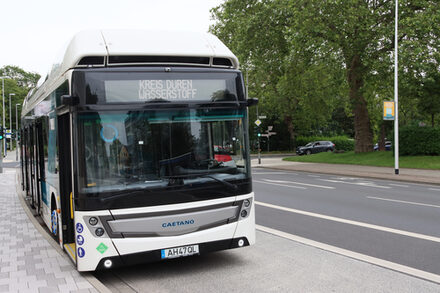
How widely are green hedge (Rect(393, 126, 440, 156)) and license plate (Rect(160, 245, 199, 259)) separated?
2450cm

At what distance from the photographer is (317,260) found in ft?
20.4

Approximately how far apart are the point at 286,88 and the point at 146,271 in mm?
30197

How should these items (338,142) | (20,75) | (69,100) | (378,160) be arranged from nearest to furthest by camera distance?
1. (69,100)
2. (378,160)
3. (338,142)
4. (20,75)

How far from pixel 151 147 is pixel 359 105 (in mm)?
26715

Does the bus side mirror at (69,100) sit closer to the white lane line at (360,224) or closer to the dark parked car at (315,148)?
the white lane line at (360,224)

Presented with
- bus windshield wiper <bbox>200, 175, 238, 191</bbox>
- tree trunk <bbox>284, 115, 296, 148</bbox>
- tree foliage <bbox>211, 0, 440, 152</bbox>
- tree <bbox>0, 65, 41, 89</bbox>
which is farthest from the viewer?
tree <bbox>0, 65, 41, 89</bbox>

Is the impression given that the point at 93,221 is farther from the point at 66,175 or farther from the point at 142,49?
the point at 142,49

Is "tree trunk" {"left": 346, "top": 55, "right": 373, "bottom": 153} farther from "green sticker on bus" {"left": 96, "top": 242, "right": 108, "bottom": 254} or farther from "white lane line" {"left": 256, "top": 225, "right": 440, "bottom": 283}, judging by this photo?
"green sticker on bus" {"left": 96, "top": 242, "right": 108, "bottom": 254}

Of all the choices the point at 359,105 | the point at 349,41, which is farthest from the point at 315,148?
the point at 349,41

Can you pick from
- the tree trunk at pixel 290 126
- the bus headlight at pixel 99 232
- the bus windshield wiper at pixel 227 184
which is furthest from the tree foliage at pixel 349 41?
the tree trunk at pixel 290 126

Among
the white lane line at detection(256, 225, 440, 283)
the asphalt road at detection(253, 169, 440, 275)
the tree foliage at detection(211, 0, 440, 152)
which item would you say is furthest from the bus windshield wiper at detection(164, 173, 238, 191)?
the tree foliage at detection(211, 0, 440, 152)

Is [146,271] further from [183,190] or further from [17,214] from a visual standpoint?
[17,214]

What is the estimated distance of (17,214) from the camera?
1087cm

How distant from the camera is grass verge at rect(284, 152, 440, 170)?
81.5 feet
